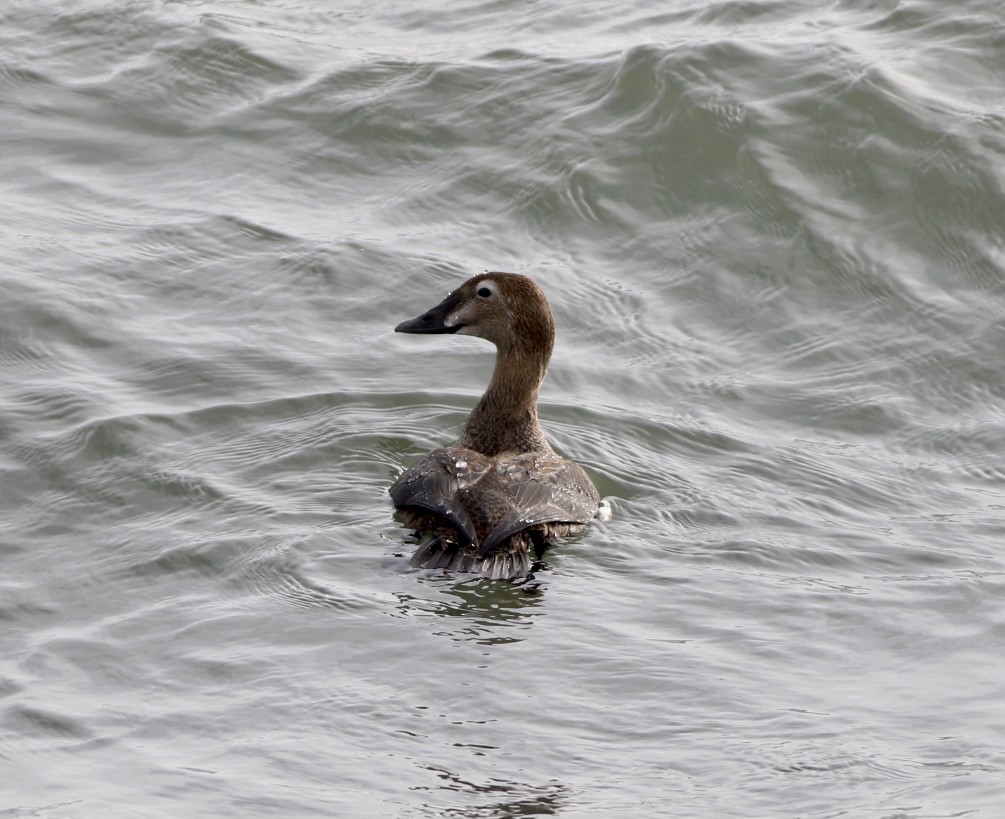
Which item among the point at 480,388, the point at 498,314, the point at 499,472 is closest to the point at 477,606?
the point at 499,472

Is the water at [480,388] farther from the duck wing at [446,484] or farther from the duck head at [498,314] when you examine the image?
the duck head at [498,314]

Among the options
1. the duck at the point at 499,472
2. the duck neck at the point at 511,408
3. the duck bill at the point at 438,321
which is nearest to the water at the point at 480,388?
the duck at the point at 499,472

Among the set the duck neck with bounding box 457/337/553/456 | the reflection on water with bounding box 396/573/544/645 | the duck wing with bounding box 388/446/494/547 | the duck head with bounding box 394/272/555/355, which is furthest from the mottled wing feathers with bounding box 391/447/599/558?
the duck head with bounding box 394/272/555/355

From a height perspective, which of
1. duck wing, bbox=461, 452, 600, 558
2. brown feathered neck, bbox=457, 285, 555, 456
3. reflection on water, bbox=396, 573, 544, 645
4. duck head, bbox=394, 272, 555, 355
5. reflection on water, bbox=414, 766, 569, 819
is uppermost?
duck head, bbox=394, 272, 555, 355

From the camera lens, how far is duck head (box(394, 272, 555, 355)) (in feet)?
30.3

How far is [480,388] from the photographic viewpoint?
1021 centimetres

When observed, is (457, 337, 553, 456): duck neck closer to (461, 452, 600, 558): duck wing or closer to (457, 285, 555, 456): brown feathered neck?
(457, 285, 555, 456): brown feathered neck

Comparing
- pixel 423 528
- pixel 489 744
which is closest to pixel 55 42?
pixel 423 528

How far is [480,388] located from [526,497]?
2017 mm

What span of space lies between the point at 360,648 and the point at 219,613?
0.70 m

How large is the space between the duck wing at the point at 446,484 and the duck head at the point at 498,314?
87 cm

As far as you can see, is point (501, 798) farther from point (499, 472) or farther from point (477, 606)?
point (499, 472)

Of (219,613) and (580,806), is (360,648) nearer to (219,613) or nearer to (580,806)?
(219,613)

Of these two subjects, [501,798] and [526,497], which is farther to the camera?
[526,497]
